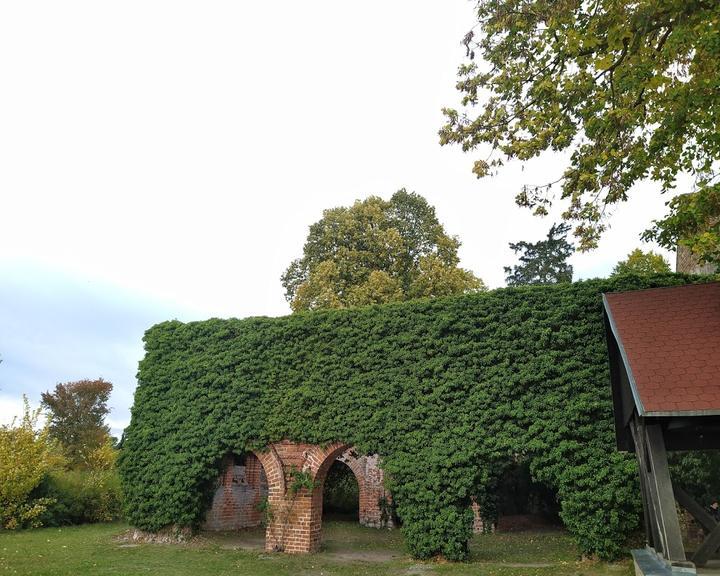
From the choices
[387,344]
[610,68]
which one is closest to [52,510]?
[387,344]

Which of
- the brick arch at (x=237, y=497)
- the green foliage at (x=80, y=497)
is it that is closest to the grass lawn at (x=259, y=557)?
the brick arch at (x=237, y=497)

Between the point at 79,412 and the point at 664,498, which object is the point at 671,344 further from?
the point at 79,412

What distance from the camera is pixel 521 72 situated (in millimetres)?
9164

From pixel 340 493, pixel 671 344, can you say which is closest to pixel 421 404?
pixel 671 344

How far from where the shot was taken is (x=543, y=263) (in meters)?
39.9

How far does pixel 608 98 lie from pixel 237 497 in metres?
16.0

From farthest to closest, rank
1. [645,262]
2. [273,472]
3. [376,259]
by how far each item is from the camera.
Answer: [645,262], [376,259], [273,472]

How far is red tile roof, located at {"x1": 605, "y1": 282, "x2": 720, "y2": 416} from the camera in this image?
230 inches

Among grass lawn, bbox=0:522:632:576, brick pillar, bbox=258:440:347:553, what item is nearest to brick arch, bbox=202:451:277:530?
grass lawn, bbox=0:522:632:576

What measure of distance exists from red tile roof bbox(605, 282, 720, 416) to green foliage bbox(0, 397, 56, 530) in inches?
679

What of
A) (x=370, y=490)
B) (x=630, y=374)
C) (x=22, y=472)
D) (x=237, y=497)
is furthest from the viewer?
(x=370, y=490)

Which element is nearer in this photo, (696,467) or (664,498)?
(664,498)

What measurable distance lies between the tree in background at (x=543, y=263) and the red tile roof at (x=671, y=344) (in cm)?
3143

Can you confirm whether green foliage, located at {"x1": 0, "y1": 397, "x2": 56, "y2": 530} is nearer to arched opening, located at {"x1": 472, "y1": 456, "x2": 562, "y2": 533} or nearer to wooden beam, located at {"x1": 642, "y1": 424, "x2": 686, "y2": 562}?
arched opening, located at {"x1": 472, "y1": 456, "x2": 562, "y2": 533}
